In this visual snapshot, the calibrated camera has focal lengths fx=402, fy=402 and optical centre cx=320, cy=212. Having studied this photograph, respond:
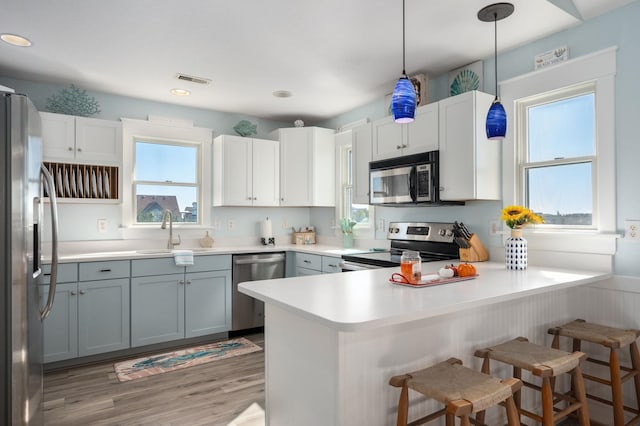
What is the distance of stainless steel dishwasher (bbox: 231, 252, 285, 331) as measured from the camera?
4.07 meters

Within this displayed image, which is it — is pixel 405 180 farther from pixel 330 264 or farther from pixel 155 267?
pixel 155 267

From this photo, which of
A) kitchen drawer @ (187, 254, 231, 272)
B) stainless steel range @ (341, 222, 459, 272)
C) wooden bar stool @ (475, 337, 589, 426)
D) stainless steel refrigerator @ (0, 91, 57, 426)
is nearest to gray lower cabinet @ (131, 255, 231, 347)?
kitchen drawer @ (187, 254, 231, 272)

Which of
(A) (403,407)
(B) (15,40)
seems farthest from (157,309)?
(A) (403,407)

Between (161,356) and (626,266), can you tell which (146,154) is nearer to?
(161,356)

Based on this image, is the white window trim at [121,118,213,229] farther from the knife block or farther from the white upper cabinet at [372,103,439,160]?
the knife block

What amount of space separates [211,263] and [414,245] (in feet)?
6.41

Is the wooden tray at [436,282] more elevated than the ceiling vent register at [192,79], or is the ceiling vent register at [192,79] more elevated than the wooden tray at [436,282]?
the ceiling vent register at [192,79]

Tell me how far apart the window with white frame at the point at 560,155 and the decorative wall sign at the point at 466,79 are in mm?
398

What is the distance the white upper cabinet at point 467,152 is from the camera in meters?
2.84

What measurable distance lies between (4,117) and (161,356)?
8.18 feet

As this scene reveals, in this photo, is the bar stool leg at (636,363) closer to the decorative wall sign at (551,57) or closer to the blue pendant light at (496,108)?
the blue pendant light at (496,108)

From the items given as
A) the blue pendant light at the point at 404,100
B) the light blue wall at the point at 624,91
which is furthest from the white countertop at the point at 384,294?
the blue pendant light at the point at 404,100

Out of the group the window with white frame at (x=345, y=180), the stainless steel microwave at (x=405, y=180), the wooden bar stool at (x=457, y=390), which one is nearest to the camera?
the wooden bar stool at (x=457, y=390)

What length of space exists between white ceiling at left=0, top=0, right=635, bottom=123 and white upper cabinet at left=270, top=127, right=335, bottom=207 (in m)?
0.80
